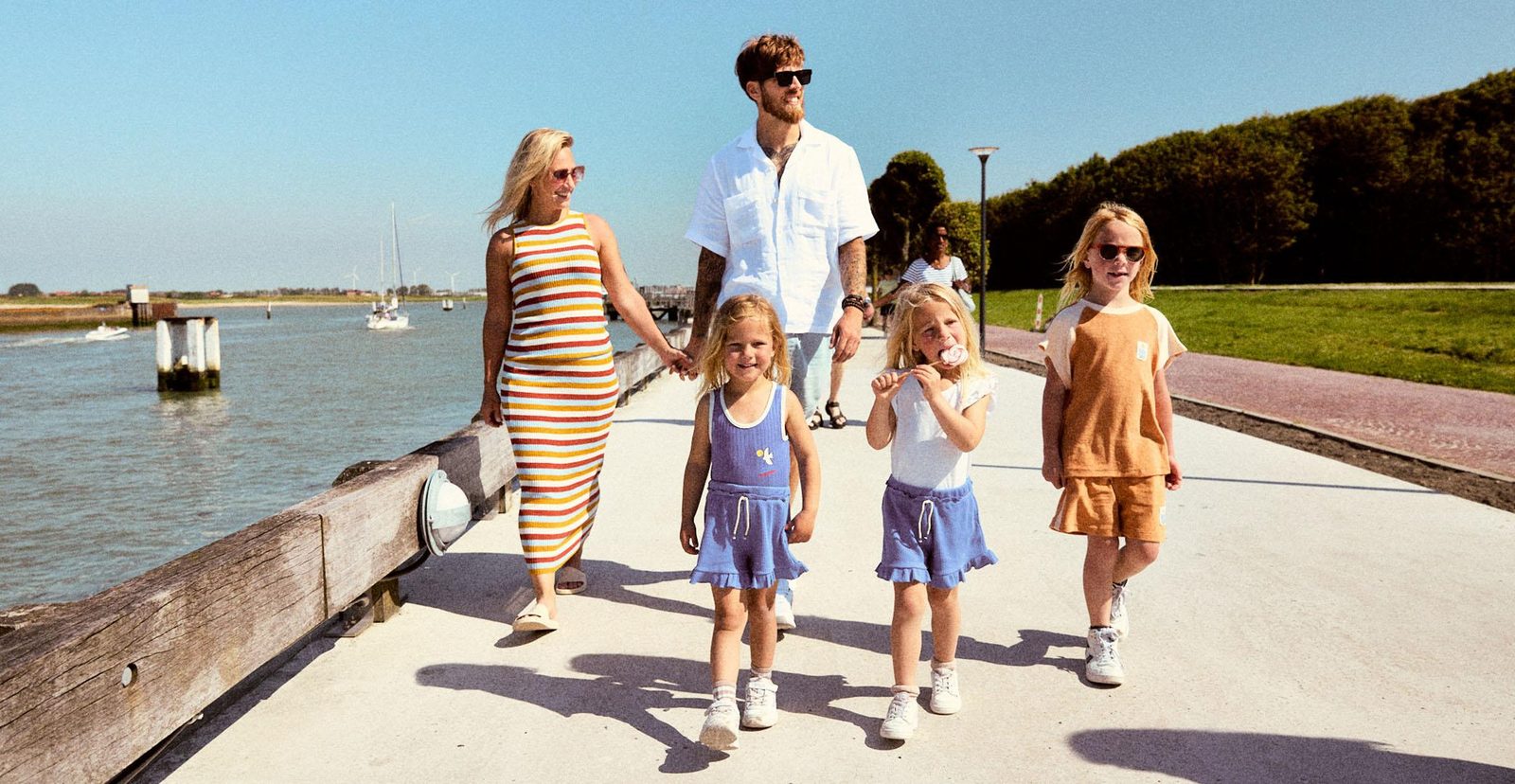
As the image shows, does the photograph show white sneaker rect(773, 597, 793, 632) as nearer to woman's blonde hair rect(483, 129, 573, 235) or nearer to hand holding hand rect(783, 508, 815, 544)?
hand holding hand rect(783, 508, 815, 544)

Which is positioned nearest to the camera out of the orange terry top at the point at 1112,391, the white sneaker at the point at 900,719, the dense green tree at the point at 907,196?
the white sneaker at the point at 900,719

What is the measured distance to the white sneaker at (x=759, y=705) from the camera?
2.91 meters

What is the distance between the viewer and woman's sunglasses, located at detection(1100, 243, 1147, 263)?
10.8ft

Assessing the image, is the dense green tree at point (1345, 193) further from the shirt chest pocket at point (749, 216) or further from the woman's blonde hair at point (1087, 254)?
the shirt chest pocket at point (749, 216)

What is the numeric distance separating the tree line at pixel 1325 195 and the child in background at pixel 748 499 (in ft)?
133

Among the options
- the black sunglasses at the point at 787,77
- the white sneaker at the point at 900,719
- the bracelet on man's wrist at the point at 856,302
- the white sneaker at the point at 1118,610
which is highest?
the black sunglasses at the point at 787,77

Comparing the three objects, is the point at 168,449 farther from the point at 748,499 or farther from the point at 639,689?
the point at 748,499

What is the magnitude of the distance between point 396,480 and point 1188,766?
9.97 feet

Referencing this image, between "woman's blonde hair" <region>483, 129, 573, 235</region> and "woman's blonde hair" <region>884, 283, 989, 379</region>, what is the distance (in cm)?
153

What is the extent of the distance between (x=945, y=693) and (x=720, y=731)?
769 mm

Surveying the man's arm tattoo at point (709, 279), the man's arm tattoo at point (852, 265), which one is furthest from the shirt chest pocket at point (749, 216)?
the man's arm tattoo at point (852, 265)

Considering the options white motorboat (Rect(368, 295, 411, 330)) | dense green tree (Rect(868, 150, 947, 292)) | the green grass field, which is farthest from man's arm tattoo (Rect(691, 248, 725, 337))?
white motorboat (Rect(368, 295, 411, 330))

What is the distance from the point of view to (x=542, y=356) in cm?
388

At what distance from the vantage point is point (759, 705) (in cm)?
293
